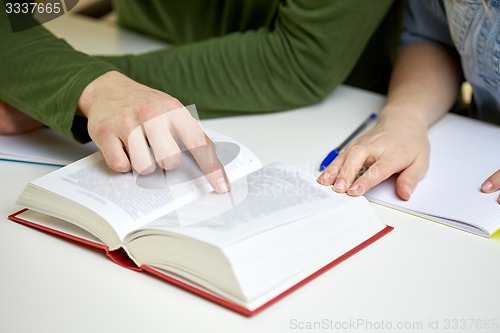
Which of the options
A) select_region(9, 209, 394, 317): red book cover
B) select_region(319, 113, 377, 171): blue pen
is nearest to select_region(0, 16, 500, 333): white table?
select_region(9, 209, 394, 317): red book cover

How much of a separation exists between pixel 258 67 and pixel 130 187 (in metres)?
0.38

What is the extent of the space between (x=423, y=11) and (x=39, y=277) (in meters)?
0.73

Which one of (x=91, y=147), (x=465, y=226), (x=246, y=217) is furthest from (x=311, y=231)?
(x=91, y=147)

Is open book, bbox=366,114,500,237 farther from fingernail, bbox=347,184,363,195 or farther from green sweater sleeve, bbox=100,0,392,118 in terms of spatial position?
green sweater sleeve, bbox=100,0,392,118

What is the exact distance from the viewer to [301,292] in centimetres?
68

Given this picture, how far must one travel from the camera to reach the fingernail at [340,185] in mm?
816

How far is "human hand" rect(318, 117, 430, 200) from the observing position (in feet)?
2.73

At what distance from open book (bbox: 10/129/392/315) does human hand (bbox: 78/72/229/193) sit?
2 cm

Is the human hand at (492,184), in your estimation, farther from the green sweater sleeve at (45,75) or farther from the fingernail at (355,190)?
the green sweater sleeve at (45,75)

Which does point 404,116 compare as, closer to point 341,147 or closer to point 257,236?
point 341,147

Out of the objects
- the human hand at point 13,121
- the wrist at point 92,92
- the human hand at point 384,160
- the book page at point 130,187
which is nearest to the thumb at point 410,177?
the human hand at point 384,160

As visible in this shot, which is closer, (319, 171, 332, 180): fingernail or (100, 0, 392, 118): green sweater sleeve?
(319, 171, 332, 180): fingernail

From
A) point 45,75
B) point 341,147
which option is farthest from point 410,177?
point 45,75

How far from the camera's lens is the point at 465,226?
0.79m
